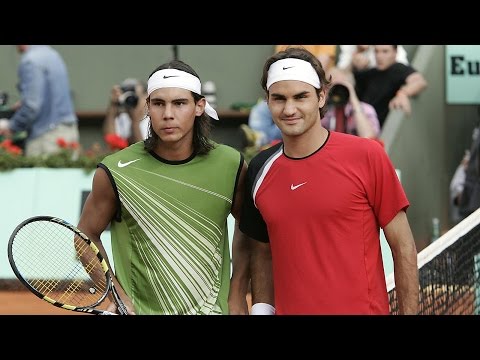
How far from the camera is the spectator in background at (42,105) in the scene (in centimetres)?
1085

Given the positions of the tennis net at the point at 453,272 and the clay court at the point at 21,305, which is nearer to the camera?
the tennis net at the point at 453,272

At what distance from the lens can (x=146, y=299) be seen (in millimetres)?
4785

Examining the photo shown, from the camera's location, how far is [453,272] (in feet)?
20.7

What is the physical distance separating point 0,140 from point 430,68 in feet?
14.1

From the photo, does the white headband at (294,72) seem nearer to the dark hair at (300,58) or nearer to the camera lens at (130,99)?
the dark hair at (300,58)

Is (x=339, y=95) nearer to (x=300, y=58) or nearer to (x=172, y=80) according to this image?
(x=172, y=80)

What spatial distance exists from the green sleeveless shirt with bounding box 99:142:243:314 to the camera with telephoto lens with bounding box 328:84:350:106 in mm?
5324

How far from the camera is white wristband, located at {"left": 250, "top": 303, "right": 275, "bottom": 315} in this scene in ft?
15.3

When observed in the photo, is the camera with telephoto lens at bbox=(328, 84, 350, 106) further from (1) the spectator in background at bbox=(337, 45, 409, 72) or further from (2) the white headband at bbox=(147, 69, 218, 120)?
(2) the white headband at bbox=(147, 69, 218, 120)

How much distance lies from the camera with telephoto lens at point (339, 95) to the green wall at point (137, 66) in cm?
301

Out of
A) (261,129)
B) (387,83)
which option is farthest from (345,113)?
(387,83)

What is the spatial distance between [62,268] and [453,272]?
2.17 meters

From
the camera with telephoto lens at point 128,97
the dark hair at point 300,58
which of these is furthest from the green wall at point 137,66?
the dark hair at point 300,58
